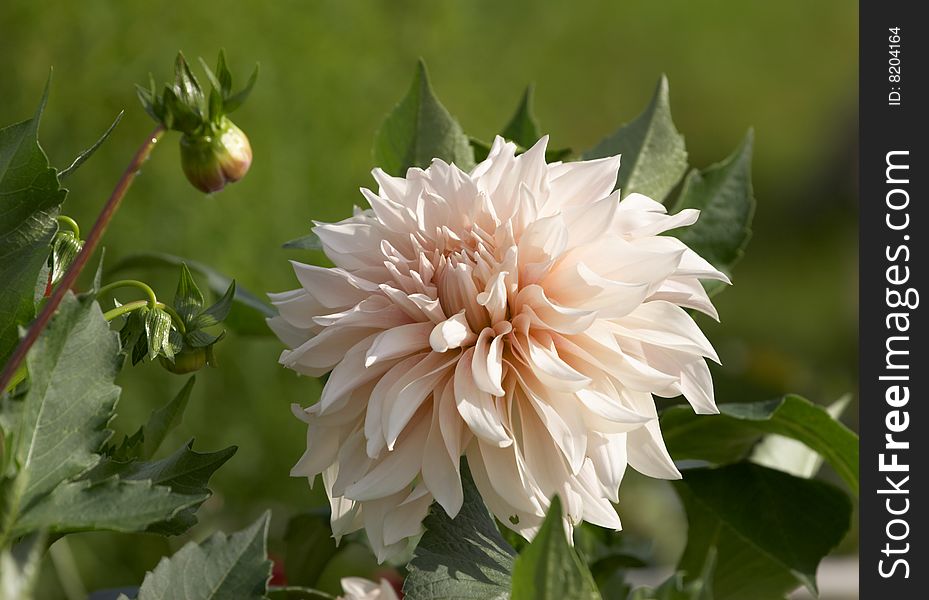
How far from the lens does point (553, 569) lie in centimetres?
21

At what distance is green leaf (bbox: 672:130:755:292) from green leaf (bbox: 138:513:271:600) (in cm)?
23

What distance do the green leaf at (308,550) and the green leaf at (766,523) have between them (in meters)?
0.16

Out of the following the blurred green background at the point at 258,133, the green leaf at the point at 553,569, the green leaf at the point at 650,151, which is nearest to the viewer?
the green leaf at the point at 553,569

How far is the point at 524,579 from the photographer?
0.71ft

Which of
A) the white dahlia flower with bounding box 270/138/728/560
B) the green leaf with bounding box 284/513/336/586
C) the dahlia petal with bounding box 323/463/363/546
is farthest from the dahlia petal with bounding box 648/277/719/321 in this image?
the green leaf with bounding box 284/513/336/586

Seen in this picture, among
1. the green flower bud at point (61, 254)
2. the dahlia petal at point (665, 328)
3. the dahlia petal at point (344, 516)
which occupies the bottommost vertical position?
the dahlia petal at point (344, 516)

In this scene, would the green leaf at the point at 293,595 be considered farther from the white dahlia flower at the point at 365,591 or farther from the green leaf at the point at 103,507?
the green leaf at the point at 103,507

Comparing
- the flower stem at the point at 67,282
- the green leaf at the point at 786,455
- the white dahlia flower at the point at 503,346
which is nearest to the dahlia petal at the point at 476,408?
the white dahlia flower at the point at 503,346

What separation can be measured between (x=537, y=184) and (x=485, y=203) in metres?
0.02

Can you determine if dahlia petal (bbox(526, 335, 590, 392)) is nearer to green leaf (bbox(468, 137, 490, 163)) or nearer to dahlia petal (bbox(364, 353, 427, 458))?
dahlia petal (bbox(364, 353, 427, 458))

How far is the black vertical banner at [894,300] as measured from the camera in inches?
15.3

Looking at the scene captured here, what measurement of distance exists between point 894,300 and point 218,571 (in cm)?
31

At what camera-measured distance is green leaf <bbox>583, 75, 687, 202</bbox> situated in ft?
1.36

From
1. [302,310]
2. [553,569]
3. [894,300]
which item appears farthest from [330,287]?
[894,300]
